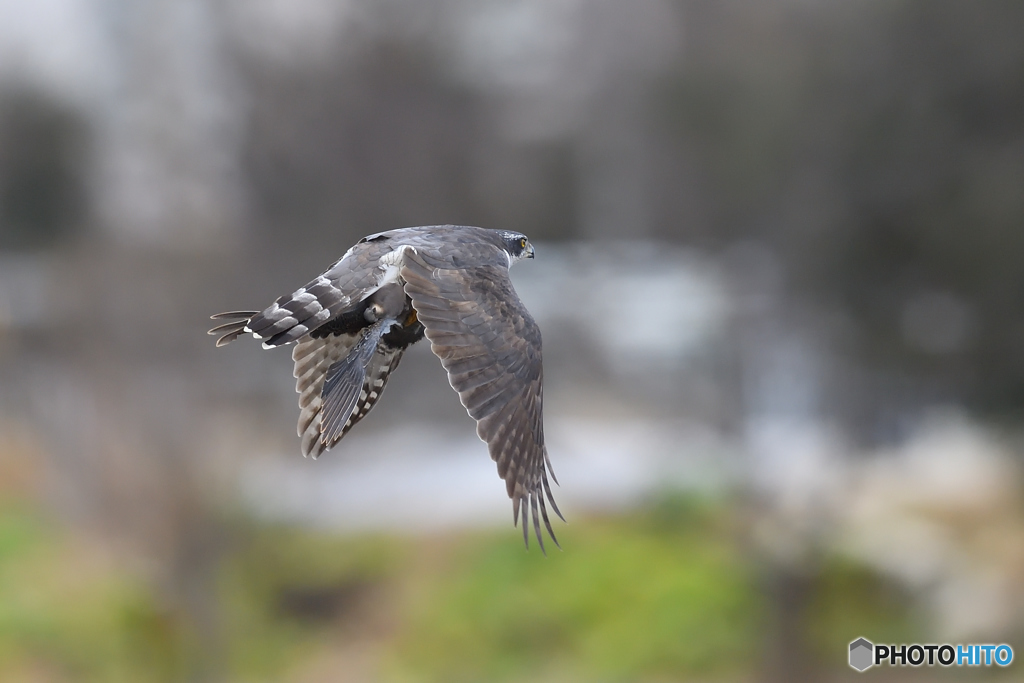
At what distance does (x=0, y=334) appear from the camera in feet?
62.6

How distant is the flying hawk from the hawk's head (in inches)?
13.0

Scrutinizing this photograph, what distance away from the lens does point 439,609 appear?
1639cm

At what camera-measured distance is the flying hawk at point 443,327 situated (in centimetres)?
433

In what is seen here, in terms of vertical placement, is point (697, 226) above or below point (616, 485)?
above

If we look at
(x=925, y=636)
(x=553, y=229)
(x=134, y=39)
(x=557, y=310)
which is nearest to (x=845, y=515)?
(x=925, y=636)

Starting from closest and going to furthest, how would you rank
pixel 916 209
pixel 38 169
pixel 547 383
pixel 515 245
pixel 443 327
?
1. pixel 443 327
2. pixel 515 245
3. pixel 916 209
4. pixel 547 383
5. pixel 38 169

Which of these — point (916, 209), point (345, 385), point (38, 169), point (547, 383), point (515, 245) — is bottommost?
point (345, 385)

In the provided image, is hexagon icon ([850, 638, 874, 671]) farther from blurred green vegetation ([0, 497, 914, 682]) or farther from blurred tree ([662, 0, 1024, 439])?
blurred tree ([662, 0, 1024, 439])

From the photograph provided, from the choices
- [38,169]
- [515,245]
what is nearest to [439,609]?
[515,245]

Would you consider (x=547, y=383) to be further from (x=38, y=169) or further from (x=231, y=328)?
(x=231, y=328)

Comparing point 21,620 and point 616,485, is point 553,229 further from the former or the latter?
point 21,620

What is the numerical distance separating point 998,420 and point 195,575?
11.8 m

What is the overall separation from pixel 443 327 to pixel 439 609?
42.0ft

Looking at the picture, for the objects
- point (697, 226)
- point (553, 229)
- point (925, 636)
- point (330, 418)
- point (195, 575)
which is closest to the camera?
point (330, 418)
